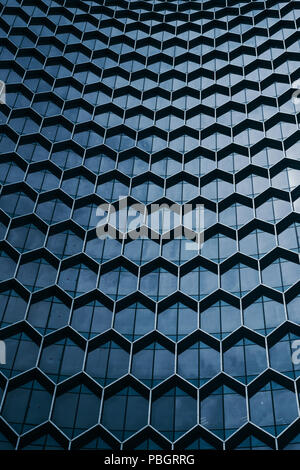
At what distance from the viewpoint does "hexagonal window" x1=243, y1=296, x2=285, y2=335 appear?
2748 cm

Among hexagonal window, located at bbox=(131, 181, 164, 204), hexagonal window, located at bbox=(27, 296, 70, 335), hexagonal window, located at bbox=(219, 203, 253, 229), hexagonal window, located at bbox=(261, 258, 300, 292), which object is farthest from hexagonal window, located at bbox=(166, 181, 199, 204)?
hexagonal window, located at bbox=(27, 296, 70, 335)

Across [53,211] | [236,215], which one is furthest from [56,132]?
[236,215]

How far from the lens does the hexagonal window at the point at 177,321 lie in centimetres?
2795

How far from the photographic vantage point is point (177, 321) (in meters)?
28.4

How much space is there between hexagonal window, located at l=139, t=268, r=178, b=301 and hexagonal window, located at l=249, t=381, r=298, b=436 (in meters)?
6.26

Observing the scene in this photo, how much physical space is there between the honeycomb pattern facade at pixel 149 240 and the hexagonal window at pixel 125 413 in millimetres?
56

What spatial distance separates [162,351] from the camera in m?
27.4

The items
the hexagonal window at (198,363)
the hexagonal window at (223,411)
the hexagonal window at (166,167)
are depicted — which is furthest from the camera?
the hexagonal window at (166,167)

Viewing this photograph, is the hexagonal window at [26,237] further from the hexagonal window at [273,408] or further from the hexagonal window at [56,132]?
the hexagonal window at [273,408]

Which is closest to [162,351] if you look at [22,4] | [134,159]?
[134,159]

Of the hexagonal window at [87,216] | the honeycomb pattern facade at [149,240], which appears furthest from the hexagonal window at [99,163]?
the hexagonal window at [87,216]

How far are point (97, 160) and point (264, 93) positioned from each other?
10622 millimetres

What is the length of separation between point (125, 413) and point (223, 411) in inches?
149

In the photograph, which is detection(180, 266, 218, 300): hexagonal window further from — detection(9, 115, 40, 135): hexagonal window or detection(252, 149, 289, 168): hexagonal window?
detection(9, 115, 40, 135): hexagonal window
